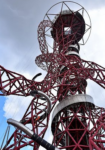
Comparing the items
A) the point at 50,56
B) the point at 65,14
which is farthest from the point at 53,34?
the point at 50,56

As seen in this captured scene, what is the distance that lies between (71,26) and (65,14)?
3350 millimetres

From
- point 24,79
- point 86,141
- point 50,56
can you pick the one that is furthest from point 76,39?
point 86,141

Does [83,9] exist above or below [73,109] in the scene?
above

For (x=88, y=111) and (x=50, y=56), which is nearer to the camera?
(x=88, y=111)

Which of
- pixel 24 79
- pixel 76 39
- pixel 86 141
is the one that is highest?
pixel 76 39

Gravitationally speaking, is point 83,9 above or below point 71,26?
above

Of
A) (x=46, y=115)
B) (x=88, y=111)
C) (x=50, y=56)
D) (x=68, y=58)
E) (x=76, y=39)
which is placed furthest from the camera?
(x=76, y=39)

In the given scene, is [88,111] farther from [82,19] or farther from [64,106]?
[82,19]

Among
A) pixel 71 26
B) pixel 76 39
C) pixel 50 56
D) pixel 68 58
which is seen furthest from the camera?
pixel 76 39

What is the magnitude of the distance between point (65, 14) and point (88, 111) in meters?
20.8

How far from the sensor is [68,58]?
1085 inches

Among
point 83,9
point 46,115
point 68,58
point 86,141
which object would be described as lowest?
point 86,141

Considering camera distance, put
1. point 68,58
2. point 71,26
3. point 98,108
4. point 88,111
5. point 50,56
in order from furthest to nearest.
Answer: point 71,26, point 50,56, point 68,58, point 98,108, point 88,111

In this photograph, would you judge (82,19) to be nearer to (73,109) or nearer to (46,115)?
(73,109)
